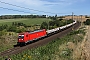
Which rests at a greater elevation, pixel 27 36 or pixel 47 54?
pixel 47 54

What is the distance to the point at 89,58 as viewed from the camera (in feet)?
75.4

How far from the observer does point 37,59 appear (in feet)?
68.7

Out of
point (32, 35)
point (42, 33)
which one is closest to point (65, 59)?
point (32, 35)

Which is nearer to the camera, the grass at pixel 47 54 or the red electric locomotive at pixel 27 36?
the grass at pixel 47 54

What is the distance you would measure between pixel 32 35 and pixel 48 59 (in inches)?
1034

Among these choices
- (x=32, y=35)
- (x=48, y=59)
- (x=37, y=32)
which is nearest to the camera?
(x=48, y=59)

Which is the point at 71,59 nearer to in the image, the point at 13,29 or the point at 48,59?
the point at 48,59

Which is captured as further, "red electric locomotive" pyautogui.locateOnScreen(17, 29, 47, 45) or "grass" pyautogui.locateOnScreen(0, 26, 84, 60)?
"red electric locomotive" pyautogui.locateOnScreen(17, 29, 47, 45)

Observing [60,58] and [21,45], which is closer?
[60,58]

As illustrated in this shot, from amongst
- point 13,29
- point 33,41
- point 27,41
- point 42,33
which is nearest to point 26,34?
point 27,41

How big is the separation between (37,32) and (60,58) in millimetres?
29252

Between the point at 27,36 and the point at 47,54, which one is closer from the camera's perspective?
the point at 47,54

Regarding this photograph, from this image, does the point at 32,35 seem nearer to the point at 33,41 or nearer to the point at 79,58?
the point at 33,41

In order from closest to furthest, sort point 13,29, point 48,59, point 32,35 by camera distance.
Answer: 1. point 48,59
2. point 32,35
3. point 13,29
